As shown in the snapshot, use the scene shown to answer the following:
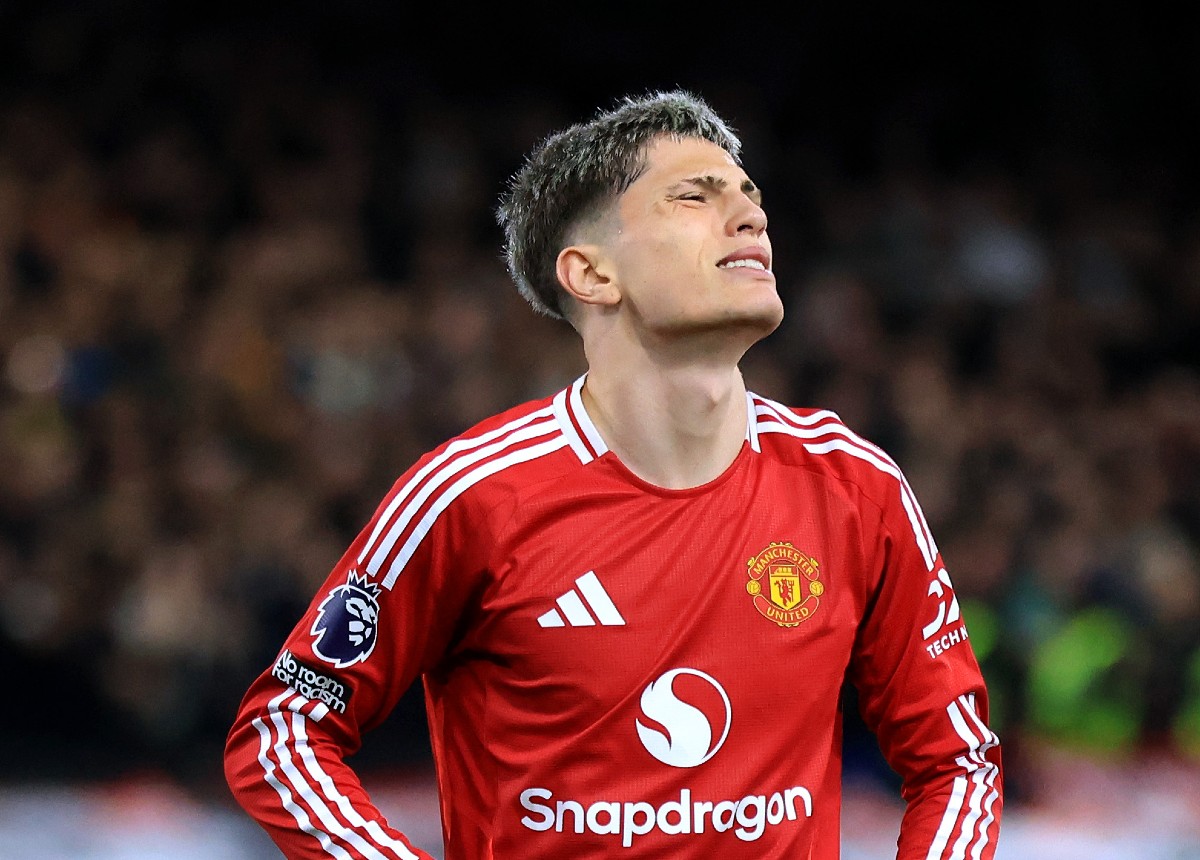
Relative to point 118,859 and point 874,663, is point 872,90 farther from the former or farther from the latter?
point 874,663

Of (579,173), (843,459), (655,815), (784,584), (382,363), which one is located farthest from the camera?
(382,363)

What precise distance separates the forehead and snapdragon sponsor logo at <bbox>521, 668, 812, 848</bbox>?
793 millimetres

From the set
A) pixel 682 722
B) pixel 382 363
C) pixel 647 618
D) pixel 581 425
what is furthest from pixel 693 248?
pixel 382 363

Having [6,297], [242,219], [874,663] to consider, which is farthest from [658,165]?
[242,219]

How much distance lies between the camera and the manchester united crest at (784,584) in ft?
8.00

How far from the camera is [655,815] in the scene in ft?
7.64

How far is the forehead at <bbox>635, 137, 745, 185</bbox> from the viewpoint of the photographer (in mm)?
2588

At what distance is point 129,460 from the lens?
6.06 m

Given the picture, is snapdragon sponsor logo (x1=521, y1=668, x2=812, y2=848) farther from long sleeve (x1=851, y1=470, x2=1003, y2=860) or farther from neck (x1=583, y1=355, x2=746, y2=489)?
neck (x1=583, y1=355, x2=746, y2=489)

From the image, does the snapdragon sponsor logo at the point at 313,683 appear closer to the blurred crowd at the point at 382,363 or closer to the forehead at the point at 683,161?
the forehead at the point at 683,161

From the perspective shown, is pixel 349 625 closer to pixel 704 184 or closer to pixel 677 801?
pixel 677 801

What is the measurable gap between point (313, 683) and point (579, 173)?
94cm

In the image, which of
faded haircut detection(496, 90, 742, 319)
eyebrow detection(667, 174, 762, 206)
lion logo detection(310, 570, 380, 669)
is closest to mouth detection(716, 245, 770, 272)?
eyebrow detection(667, 174, 762, 206)

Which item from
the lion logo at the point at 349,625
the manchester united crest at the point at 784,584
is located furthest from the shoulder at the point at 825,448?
the lion logo at the point at 349,625
